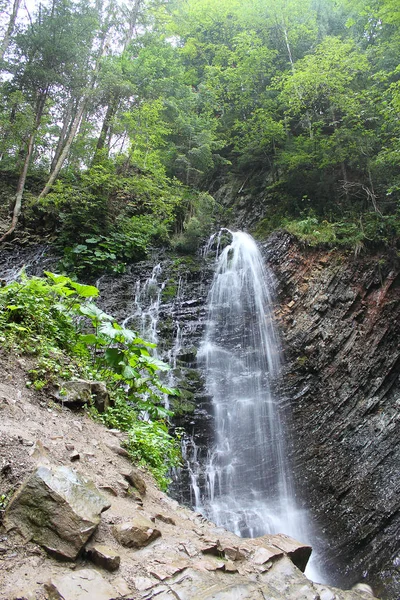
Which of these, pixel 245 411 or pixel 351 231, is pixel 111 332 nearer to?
pixel 245 411

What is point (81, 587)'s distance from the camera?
6.47 ft

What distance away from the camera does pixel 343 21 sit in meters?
19.2

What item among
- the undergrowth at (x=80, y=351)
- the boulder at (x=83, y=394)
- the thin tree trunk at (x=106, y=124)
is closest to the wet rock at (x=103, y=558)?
the undergrowth at (x=80, y=351)

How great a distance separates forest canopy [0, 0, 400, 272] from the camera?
504 inches

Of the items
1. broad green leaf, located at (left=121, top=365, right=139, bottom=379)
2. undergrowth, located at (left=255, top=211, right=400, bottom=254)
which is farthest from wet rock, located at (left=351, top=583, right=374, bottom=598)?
undergrowth, located at (left=255, top=211, right=400, bottom=254)

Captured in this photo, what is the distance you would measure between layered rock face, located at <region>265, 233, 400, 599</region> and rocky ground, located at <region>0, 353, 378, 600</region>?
12.9 feet

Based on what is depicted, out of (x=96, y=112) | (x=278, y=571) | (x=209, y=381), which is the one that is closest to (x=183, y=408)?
(x=209, y=381)

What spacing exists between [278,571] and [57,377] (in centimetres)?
296

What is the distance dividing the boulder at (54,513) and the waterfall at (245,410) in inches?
216

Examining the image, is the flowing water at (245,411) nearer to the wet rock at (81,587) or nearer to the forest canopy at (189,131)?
the forest canopy at (189,131)

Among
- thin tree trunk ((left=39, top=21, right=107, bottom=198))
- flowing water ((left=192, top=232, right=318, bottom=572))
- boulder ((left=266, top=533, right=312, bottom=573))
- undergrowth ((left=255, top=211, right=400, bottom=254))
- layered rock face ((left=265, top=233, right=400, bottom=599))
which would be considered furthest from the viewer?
thin tree trunk ((left=39, top=21, right=107, bottom=198))

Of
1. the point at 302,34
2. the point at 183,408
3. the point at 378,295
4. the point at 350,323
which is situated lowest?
the point at 183,408

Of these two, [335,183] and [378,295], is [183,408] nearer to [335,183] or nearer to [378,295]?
[378,295]

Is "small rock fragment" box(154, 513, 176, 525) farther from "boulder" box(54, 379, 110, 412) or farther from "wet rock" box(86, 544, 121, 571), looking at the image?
"boulder" box(54, 379, 110, 412)
